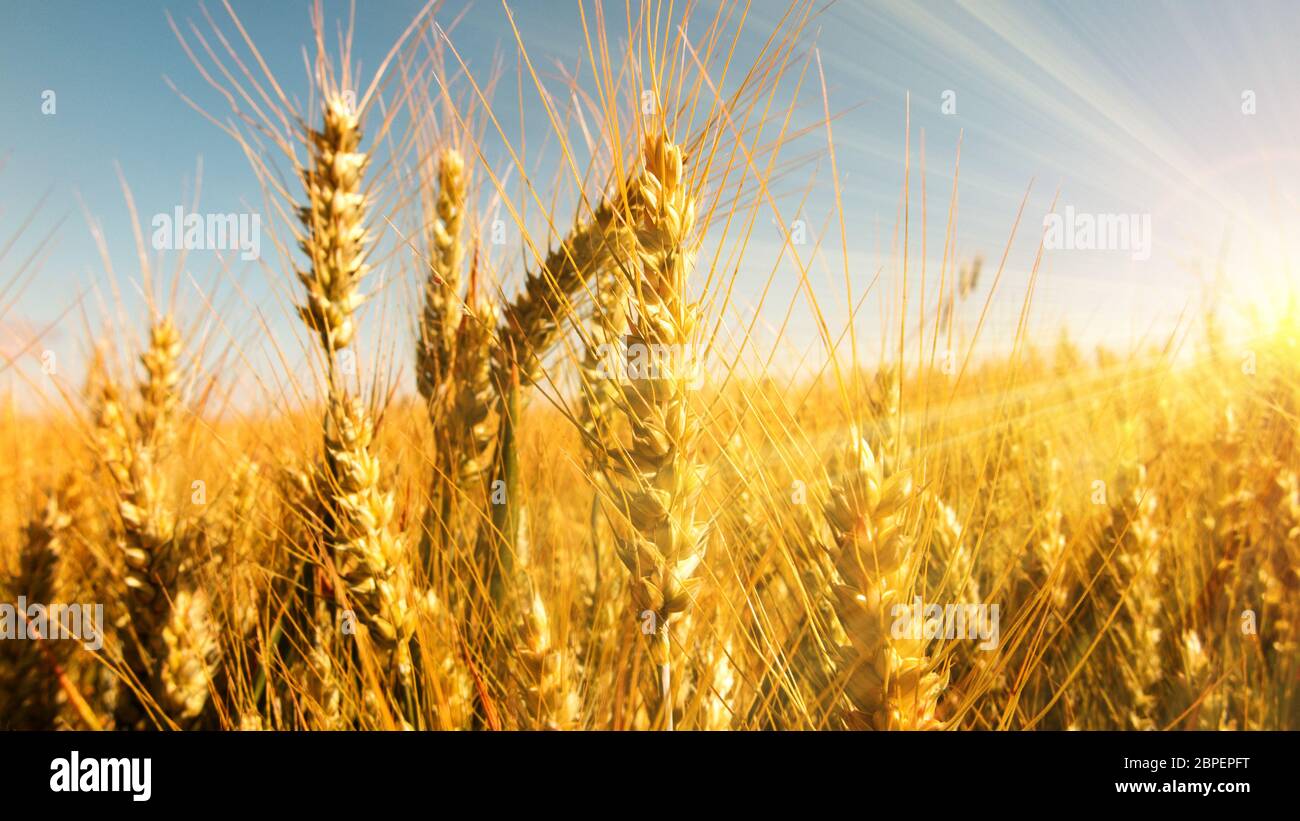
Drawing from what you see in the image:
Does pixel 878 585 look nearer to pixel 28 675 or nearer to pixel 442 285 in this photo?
pixel 442 285

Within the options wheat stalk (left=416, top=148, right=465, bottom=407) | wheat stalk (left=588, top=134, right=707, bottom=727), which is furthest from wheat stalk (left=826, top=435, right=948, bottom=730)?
wheat stalk (left=416, top=148, right=465, bottom=407)

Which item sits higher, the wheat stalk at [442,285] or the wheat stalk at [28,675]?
the wheat stalk at [442,285]

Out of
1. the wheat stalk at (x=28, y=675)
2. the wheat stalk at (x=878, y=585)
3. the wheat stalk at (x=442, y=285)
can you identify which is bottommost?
the wheat stalk at (x=28, y=675)

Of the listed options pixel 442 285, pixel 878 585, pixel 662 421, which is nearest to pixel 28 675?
pixel 442 285

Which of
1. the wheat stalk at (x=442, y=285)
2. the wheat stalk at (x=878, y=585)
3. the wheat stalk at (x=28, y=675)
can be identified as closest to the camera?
the wheat stalk at (x=878, y=585)

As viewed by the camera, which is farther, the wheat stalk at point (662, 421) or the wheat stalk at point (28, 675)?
the wheat stalk at point (28, 675)

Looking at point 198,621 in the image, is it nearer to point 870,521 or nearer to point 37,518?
point 37,518

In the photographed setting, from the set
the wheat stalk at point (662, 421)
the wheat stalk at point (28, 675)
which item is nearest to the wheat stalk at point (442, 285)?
the wheat stalk at point (662, 421)

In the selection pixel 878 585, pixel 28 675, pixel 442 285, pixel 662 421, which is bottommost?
pixel 28 675

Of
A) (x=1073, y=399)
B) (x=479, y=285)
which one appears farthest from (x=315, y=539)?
(x=1073, y=399)

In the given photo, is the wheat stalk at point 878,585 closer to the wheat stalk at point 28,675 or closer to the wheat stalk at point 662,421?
the wheat stalk at point 662,421

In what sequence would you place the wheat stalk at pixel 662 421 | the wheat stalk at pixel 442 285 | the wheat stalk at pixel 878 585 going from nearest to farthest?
the wheat stalk at pixel 878 585 → the wheat stalk at pixel 662 421 → the wheat stalk at pixel 442 285
